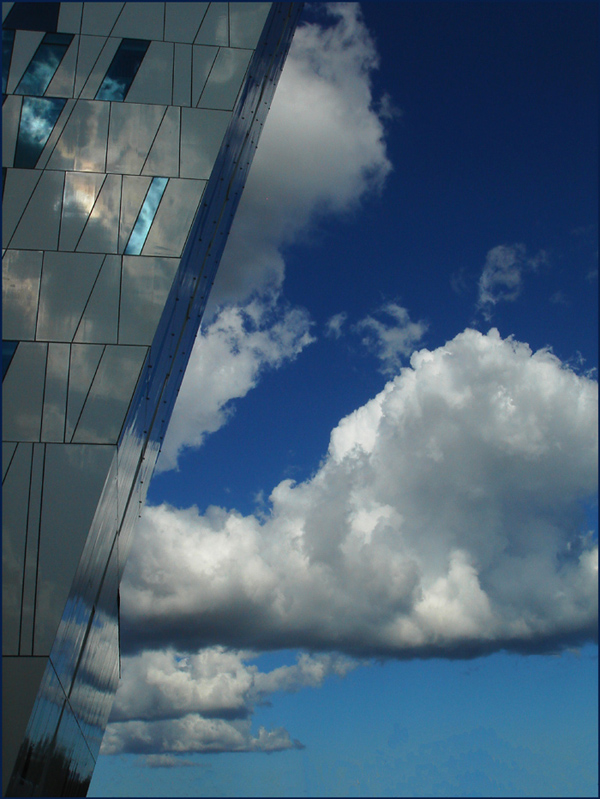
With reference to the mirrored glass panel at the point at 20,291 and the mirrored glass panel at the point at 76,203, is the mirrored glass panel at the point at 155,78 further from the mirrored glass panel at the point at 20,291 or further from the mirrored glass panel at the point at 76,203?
the mirrored glass panel at the point at 20,291

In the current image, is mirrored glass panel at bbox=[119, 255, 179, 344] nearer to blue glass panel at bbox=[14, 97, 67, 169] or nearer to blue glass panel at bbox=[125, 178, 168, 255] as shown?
blue glass panel at bbox=[125, 178, 168, 255]

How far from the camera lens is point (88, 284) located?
14523mm

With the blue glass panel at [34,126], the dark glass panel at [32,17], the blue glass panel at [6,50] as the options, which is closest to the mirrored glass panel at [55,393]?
the blue glass panel at [34,126]

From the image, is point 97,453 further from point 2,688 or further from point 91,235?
point 91,235

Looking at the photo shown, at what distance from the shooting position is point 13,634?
11250mm

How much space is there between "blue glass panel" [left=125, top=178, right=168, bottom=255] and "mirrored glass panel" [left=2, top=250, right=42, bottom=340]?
2149 millimetres

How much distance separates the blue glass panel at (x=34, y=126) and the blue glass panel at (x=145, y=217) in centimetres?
303

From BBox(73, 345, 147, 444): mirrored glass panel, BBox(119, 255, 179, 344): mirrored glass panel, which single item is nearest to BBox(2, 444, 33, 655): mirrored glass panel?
BBox(73, 345, 147, 444): mirrored glass panel

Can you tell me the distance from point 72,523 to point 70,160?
9083mm

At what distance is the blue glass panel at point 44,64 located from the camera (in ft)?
54.1

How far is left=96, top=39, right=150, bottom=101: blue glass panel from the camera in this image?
651 inches

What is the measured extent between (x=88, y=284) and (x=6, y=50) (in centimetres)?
760

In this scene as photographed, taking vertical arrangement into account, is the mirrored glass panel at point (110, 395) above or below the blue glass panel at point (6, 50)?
below

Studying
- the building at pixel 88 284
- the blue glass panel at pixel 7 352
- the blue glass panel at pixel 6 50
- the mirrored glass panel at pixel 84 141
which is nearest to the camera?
the building at pixel 88 284
